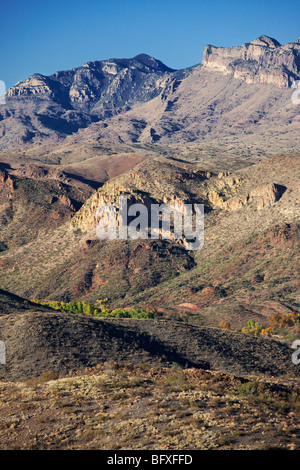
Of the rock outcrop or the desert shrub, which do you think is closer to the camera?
the desert shrub

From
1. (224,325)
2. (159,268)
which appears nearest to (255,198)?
(159,268)

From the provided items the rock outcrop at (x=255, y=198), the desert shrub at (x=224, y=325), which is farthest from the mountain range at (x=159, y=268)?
the desert shrub at (x=224, y=325)

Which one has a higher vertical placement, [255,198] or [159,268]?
[255,198]

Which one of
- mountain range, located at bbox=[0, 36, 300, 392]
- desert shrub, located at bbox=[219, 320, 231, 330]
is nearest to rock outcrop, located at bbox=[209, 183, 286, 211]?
mountain range, located at bbox=[0, 36, 300, 392]

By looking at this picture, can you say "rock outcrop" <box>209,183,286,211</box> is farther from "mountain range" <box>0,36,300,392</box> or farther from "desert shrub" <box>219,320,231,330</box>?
"desert shrub" <box>219,320,231,330</box>

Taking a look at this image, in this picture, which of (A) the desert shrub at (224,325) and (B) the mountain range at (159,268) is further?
(A) the desert shrub at (224,325)

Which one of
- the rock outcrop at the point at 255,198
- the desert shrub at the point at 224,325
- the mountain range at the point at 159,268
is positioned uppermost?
the rock outcrop at the point at 255,198

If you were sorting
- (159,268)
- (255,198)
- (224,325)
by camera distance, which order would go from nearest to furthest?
(224,325), (159,268), (255,198)

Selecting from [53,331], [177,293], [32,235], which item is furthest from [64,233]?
[53,331]

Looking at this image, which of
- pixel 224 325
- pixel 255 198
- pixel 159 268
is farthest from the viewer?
pixel 255 198

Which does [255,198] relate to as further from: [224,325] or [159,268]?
[224,325]

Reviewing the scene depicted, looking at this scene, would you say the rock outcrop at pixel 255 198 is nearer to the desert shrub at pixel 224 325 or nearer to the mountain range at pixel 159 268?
the mountain range at pixel 159 268
